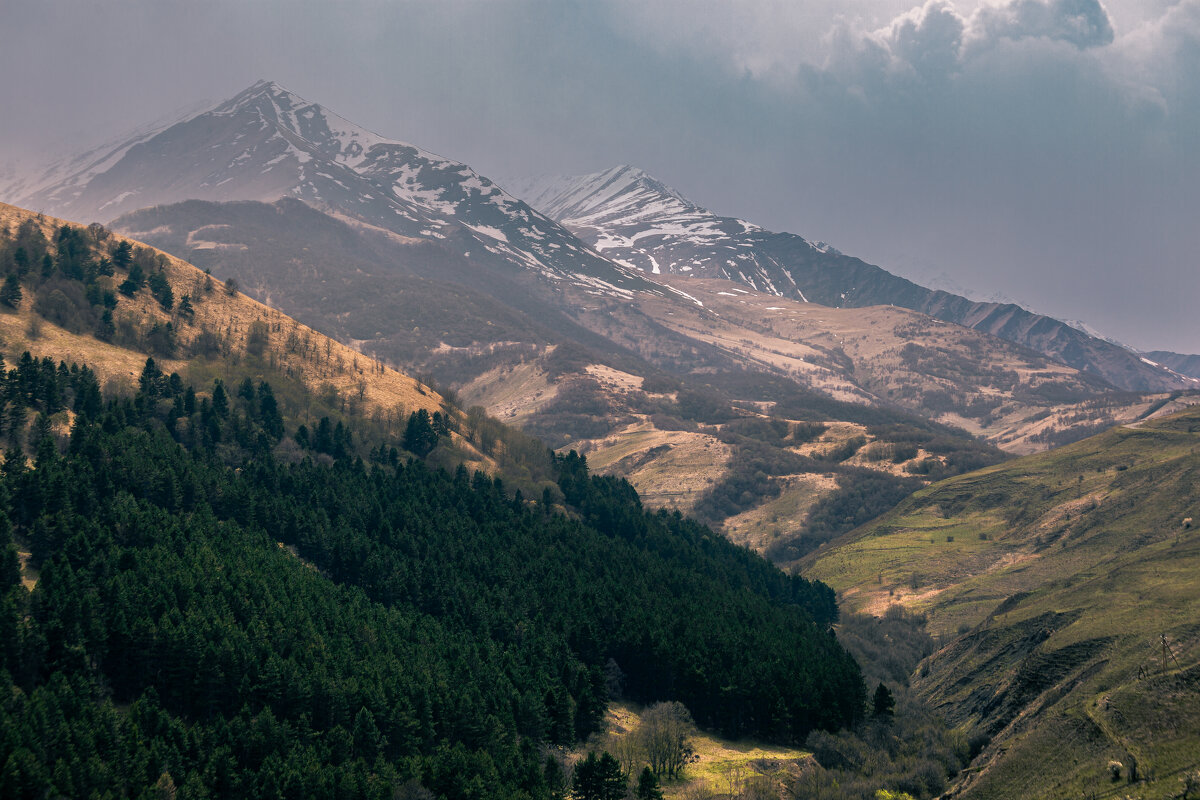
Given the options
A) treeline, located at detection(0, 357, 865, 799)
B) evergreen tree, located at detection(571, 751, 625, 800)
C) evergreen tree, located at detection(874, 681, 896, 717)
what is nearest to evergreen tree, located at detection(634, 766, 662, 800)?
evergreen tree, located at detection(571, 751, 625, 800)

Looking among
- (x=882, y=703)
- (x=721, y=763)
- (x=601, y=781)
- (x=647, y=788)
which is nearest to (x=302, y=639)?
(x=601, y=781)

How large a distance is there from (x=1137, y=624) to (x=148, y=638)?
119225 mm

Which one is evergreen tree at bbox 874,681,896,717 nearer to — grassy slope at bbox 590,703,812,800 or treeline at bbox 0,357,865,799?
treeline at bbox 0,357,865,799

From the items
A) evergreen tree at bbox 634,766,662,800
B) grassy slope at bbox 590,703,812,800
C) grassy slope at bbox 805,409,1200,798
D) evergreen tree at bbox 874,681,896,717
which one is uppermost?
grassy slope at bbox 805,409,1200,798

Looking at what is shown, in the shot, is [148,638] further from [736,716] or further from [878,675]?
[878,675]

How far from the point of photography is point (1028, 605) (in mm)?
165875

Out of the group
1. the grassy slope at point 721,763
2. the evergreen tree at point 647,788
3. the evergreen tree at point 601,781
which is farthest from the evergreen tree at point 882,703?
the evergreen tree at point 601,781

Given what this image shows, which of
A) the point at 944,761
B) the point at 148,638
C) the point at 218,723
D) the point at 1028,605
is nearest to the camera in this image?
the point at 218,723

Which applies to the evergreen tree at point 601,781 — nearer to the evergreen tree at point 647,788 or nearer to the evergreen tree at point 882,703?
the evergreen tree at point 647,788

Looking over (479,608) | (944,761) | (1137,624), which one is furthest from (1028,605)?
(479,608)

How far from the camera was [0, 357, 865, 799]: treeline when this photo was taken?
9369 cm

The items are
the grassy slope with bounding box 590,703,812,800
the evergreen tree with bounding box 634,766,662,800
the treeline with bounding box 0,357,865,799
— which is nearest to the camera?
the treeline with bounding box 0,357,865,799

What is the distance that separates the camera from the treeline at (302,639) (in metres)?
93.7

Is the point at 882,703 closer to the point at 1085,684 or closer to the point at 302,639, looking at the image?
the point at 1085,684
